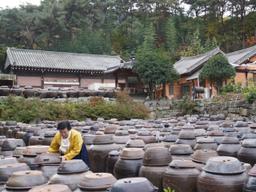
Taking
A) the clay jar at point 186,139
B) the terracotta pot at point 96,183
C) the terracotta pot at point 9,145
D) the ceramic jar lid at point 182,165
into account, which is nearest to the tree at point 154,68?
the terracotta pot at point 9,145

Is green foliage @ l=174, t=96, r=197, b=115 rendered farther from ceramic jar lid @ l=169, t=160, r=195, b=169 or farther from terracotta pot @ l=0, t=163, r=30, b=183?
terracotta pot @ l=0, t=163, r=30, b=183

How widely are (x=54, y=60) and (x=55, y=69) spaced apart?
4.49 feet

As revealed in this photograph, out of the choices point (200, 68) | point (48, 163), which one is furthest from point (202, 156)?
point (200, 68)

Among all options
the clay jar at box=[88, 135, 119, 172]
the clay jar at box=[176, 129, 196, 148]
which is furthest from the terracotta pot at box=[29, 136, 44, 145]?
the clay jar at box=[176, 129, 196, 148]

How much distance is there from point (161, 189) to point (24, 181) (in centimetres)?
142

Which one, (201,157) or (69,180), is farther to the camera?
(201,157)

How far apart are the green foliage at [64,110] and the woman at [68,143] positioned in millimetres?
9240

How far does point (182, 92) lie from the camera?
24875 millimetres

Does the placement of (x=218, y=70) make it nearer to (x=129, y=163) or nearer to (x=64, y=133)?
(x=64, y=133)

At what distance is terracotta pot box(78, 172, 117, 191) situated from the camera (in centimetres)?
287

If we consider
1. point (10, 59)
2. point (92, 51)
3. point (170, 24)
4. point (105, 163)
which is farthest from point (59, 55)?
point (105, 163)

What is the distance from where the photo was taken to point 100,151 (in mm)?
5254

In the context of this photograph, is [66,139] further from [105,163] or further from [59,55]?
[59,55]

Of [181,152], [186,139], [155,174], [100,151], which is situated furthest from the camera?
[100,151]
